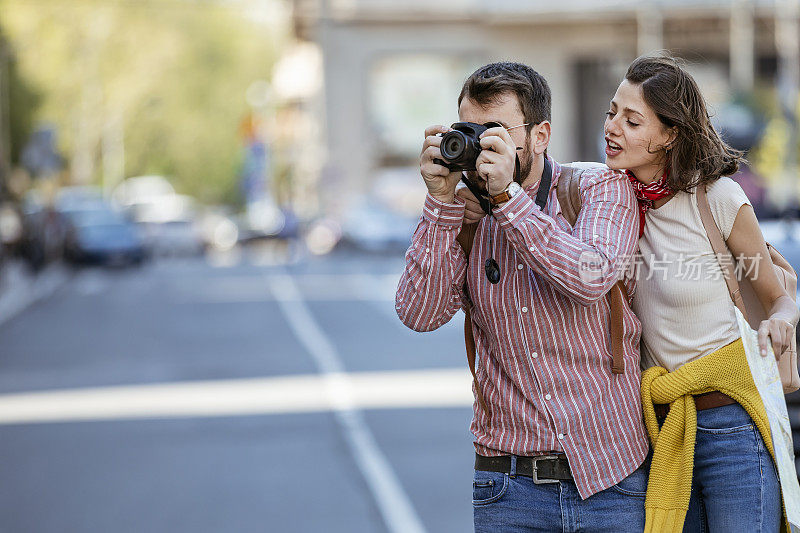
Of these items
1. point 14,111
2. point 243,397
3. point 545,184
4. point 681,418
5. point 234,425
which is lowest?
point 243,397

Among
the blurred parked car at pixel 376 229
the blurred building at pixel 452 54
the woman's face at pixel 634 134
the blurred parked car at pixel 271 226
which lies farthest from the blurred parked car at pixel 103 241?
the woman's face at pixel 634 134

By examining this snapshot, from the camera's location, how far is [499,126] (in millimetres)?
2902

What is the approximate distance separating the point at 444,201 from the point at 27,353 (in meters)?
15.0

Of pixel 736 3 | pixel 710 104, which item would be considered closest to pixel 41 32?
pixel 736 3

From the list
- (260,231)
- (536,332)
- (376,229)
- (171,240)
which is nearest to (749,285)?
(536,332)

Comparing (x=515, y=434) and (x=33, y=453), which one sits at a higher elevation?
(x=515, y=434)

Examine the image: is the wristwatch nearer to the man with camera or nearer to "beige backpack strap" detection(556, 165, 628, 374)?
the man with camera

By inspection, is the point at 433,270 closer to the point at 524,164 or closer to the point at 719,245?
the point at 524,164

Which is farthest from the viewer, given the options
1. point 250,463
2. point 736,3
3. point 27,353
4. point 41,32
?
point 41,32

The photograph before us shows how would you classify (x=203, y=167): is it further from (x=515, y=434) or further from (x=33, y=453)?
(x=515, y=434)

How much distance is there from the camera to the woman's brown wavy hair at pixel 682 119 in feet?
10.2

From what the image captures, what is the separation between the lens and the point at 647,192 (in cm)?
318

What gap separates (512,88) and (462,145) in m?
0.23

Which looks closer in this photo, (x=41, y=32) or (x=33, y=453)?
(x=33, y=453)
